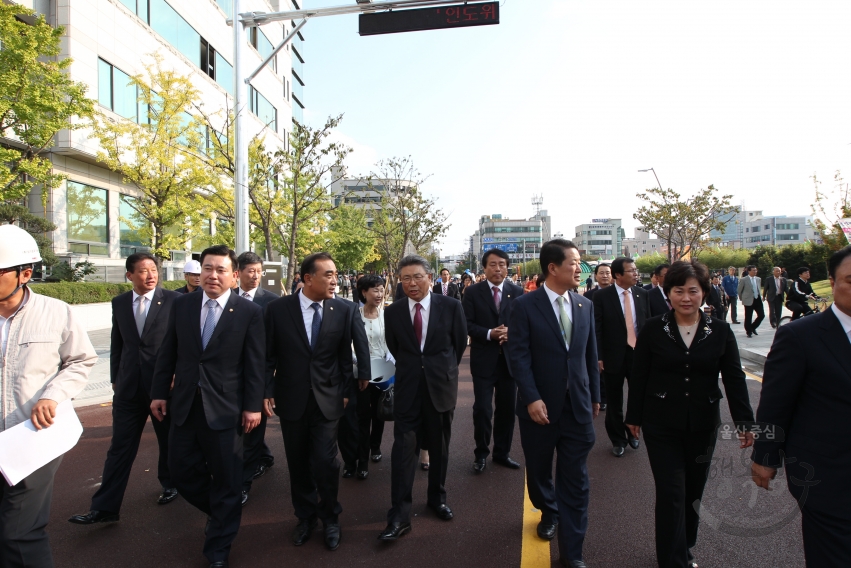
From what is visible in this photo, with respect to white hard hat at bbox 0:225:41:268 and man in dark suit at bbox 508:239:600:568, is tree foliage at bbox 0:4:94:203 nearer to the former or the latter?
white hard hat at bbox 0:225:41:268

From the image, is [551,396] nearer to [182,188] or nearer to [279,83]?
[182,188]

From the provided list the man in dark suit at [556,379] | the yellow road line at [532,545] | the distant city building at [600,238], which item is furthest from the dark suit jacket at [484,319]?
the distant city building at [600,238]

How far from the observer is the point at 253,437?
15.3ft

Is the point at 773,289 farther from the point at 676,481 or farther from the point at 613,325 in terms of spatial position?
the point at 676,481

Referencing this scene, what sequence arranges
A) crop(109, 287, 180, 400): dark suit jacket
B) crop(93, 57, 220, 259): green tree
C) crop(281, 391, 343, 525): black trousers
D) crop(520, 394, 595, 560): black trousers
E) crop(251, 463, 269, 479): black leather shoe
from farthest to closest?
crop(93, 57, 220, 259): green tree < crop(251, 463, 269, 479): black leather shoe < crop(109, 287, 180, 400): dark suit jacket < crop(281, 391, 343, 525): black trousers < crop(520, 394, 595, 560): black trousers

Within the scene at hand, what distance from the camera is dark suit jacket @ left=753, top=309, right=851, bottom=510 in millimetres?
2209

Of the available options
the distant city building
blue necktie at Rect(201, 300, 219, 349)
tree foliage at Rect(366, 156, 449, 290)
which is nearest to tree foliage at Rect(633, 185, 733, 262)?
tree foliage at Rect(366, 156, 449, 290)

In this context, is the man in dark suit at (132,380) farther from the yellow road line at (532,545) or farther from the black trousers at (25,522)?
the yellow road line at (532,545)

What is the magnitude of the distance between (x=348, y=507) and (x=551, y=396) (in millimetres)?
1970

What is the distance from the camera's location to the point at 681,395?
3.08 m

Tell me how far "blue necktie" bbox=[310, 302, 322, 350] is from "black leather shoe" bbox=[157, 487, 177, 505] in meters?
1.96

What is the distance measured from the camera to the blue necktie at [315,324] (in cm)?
388

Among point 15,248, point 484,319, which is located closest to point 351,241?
point 484,319

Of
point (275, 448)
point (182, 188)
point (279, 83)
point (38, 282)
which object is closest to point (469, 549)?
point (275, 448)
